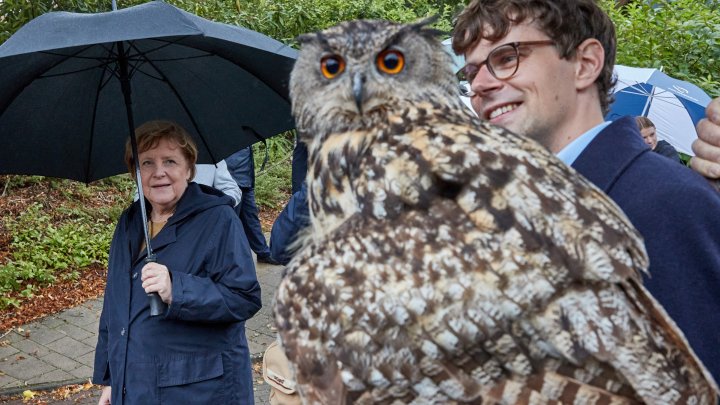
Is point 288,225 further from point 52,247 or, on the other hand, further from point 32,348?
Result: point 52,247

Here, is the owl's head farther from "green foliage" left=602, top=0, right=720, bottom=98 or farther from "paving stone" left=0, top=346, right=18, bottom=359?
"green foliage" left=602, top=0, right=720, bottom=98

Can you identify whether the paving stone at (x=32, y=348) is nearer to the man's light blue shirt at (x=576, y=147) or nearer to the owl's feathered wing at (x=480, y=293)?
the owl's feathered wing at (x=480, y=293)

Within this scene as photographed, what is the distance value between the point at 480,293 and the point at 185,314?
2.08m

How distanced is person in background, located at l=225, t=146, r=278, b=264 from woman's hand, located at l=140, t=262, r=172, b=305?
339 centimetres

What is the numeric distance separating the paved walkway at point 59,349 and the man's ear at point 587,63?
4256 millimetres

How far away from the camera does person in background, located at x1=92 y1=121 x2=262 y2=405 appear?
343cm

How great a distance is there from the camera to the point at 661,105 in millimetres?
6730

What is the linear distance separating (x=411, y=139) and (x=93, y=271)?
7583mm

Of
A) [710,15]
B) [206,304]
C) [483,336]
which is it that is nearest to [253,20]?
[710,15]

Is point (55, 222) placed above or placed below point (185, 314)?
below

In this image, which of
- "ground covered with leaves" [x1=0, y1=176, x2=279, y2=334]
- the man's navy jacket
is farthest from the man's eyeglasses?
"ground covered with leaves" [x1=0, y1=176, x2=279, y2=334]

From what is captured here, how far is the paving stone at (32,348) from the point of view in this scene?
6.56 m

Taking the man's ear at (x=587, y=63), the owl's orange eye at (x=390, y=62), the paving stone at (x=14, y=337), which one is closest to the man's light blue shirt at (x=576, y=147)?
the man's ear at (x=587, y=63)

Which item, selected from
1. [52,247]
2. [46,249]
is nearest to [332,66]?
[52,247]
